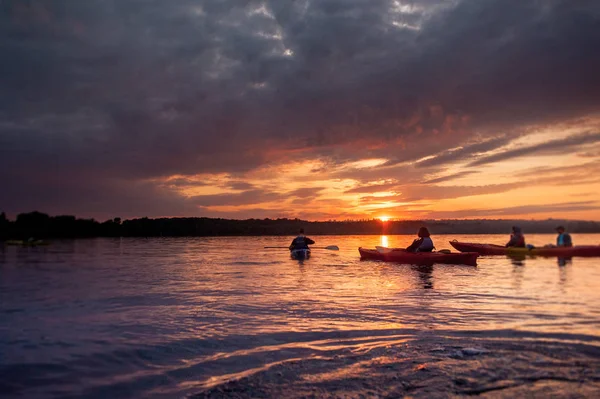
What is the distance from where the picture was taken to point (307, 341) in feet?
29.7

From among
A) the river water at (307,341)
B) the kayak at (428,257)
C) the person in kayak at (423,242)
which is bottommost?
the river water at (307,341)

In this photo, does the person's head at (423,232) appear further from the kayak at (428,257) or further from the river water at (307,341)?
the river water at (307,341)

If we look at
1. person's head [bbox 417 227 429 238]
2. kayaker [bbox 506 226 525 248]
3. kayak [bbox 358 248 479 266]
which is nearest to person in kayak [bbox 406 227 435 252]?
person's head [bbox 417 227 429 238]

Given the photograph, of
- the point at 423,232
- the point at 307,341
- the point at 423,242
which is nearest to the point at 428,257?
the point at 423,242

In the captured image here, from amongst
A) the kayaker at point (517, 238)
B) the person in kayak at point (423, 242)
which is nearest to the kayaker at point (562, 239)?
the kayaker at point (517, 238)

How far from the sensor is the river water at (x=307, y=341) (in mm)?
6367

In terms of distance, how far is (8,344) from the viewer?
9703 mm

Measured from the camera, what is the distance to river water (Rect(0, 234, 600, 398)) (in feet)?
20.9

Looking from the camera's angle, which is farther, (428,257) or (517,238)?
(517,238)

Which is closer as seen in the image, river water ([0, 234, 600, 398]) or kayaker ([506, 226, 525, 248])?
river water ([0, 234, 600, 398])

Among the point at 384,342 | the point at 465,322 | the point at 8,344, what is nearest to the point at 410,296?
the point at 465,322

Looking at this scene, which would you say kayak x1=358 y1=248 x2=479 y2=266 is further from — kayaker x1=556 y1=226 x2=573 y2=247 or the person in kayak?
kayaker x1=556 y1=226 x2=573 y2=247

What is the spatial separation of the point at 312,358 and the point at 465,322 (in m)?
4.82

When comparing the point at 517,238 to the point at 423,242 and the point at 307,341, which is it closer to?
the point at 423,242
